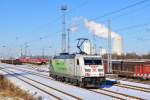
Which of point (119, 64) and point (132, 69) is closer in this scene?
point (132, 69)

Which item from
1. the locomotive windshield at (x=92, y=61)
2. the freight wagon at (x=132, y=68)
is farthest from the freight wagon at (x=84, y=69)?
the freight wagon at (x=132, y=68)

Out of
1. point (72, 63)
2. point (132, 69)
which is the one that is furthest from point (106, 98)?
point (132, 69)

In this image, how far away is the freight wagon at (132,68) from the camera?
42.0 metres

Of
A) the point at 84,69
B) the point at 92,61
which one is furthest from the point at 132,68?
the point at 84,69

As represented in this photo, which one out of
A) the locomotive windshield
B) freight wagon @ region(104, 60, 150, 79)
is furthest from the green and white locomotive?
freight wagon @ region(104, 60, 150, 79)

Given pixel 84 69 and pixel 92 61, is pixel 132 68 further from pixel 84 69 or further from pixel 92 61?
pixel 84 69

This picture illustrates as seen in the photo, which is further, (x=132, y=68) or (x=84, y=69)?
(x=132, y=68)

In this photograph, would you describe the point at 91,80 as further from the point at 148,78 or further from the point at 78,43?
the point at 148,78

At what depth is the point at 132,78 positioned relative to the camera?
152ft

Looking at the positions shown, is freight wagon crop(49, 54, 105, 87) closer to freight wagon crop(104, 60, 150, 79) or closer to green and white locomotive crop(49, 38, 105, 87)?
green and white locomotive crop(49, 38, 105, 87)

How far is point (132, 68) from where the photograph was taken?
4547 centimetres

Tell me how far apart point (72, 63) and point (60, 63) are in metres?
6.10

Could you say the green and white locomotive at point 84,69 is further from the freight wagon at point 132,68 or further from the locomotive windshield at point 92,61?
the freight wagon at point 132,68

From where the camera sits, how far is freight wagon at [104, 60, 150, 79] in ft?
138
